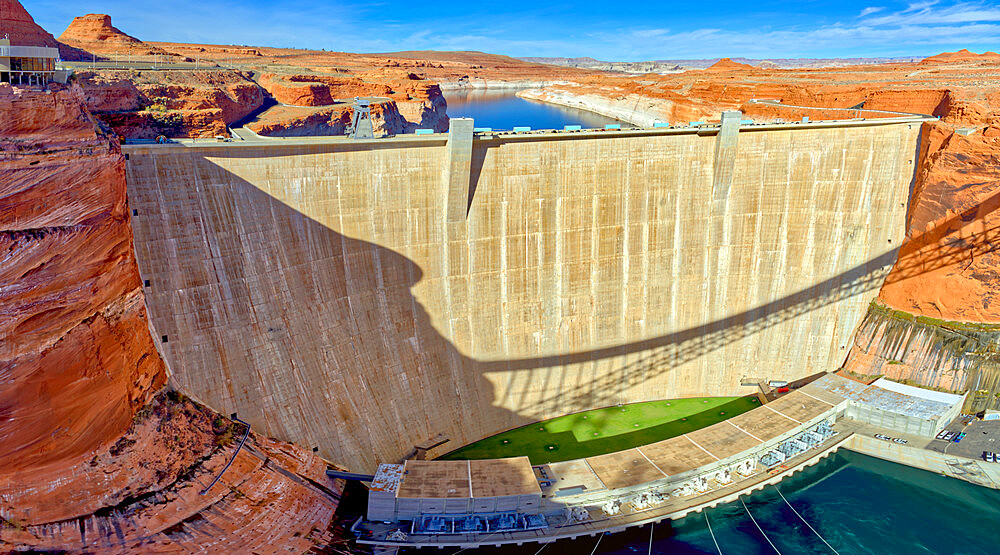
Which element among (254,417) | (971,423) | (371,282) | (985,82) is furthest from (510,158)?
(985,82)

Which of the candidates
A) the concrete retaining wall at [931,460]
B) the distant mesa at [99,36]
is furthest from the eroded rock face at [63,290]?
the distant mesa at [99,36]

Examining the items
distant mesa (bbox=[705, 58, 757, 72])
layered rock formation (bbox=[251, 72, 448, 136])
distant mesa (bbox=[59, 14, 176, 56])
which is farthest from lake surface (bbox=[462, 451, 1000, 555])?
distant mesa (bbox=[705, 58, 757, 72])

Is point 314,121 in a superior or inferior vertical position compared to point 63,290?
superior

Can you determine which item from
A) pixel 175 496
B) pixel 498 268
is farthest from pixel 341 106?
pixel 175 496

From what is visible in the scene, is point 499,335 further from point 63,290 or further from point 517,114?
point 517,114

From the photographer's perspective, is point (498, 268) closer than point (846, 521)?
No

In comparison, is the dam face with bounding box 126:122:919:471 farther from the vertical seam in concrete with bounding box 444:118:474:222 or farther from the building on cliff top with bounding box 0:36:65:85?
the building on cliff top with bounding box 0:36:65:85

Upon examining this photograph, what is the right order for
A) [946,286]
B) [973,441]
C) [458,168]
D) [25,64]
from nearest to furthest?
[25,64], [458,168], [973,441], [946,286]
